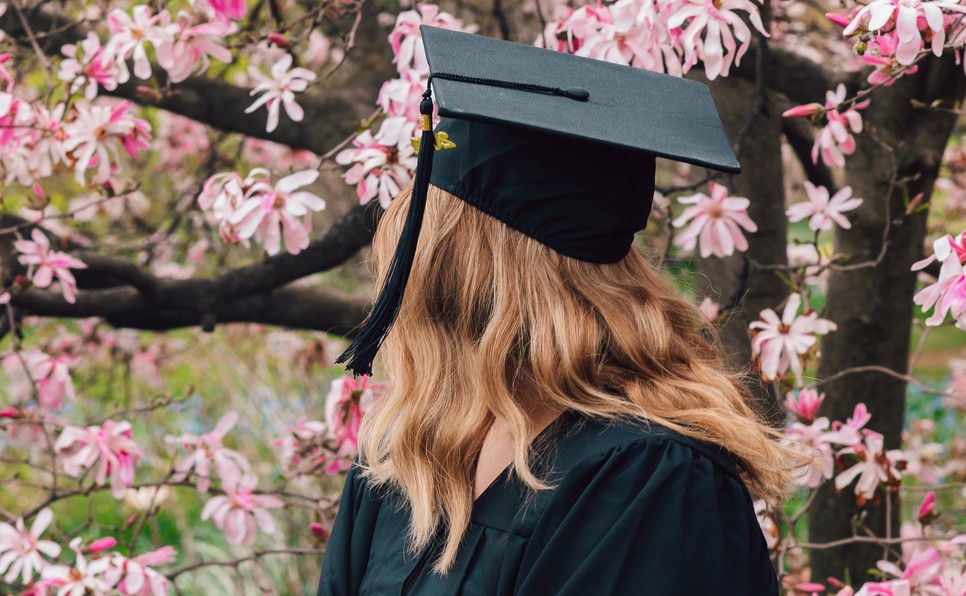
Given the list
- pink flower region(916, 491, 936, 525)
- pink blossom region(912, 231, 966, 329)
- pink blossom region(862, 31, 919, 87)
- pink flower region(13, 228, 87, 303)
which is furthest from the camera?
pink flower region(13, 228, 87, 303)

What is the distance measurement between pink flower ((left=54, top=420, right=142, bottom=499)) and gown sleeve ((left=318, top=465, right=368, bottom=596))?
2.21 ft

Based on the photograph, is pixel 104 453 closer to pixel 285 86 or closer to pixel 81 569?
pixel 81 569

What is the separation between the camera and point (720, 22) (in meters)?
1.61

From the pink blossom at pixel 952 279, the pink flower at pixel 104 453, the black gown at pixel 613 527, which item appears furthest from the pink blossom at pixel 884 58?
the pink flower at pixel 104 453

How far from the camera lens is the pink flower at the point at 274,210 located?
72.4 inches

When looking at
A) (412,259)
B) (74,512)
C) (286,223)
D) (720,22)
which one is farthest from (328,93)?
(74,512)

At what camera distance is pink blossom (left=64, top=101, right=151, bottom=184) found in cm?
200

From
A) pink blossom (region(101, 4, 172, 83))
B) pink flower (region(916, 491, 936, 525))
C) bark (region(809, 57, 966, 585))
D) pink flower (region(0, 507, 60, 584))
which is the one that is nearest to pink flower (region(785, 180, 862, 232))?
bark (region(809, 57, 966, 585))

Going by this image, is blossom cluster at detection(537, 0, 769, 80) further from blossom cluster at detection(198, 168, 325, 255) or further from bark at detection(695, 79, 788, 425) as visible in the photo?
blossom cluster at detection(198, 168, 325, 255)

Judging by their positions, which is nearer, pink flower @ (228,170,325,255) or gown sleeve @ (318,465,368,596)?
gown sleeve @ (318,465,368,596)

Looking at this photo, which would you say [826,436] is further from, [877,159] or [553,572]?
[553,572]

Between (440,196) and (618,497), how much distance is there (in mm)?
448

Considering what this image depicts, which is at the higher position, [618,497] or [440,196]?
[440,196]

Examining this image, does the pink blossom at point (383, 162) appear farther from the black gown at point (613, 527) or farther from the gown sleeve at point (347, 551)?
the black gown at point (613, 527)
